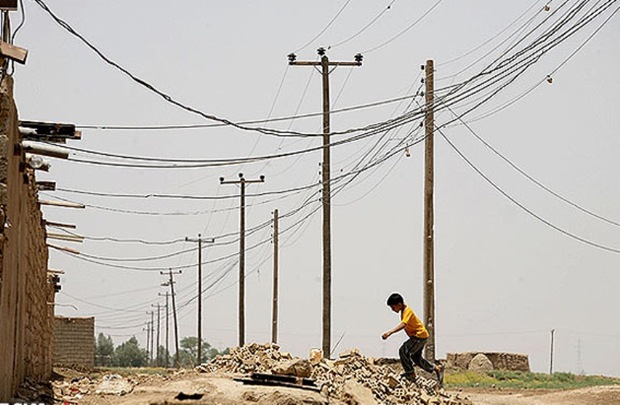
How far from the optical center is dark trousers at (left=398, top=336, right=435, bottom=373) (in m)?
21.0

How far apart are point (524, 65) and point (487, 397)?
12714mm

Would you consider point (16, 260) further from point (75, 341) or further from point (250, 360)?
point (75, 341)

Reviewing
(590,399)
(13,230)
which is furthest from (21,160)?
(590,399)

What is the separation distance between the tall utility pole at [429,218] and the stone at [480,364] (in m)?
27.9

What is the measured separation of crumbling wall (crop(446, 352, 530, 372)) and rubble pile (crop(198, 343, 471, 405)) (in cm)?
3577

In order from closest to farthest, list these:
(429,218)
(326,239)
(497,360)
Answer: (429,218)
(326,239)
(497,360)

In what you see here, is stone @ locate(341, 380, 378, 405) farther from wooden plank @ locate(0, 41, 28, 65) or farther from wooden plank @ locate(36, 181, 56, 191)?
wooden plank @ locate(0, 41, 28, 65)

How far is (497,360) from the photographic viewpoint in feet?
189

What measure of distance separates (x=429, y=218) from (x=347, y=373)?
742cm

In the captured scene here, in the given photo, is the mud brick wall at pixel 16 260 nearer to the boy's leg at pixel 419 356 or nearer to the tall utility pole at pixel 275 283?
the boy's leg at pixel 419 356

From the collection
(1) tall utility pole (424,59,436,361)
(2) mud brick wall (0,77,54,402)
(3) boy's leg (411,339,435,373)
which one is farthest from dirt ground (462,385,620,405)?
(2) mud brick wall (0,77,54,402)

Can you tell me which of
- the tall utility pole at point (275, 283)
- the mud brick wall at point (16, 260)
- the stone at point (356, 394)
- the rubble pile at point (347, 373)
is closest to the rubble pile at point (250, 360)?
the rubble pile at point (347, 373)

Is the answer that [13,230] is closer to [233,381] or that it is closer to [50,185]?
[233,381]

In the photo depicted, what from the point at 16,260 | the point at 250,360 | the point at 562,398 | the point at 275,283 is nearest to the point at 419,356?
the point at 250,360
